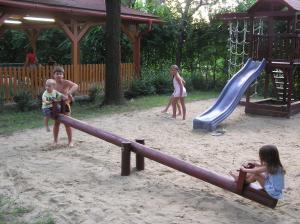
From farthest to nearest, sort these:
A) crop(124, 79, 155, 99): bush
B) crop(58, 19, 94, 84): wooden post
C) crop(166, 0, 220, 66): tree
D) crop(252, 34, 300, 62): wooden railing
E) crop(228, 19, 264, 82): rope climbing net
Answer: crop(166, 0, 220, 66): tree < crop(124, 79, 155, 99): bush < crop(228, 19, 264, 82): rope climbing net < crop(58, 19, 94, 84): wooden post < crop(252, 34, 300, 62): wooden railing

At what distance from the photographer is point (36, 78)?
12445 mm

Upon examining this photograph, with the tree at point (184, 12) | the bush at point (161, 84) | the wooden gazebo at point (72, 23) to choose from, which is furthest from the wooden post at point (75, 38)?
the tree at point (184, 12)

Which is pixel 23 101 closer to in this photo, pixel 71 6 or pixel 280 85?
pixel 71 6

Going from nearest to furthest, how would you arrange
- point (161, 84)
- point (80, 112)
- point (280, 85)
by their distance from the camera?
point (80, 112), point (280, 85), point (161, 84)

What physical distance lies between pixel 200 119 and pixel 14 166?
14.0ft

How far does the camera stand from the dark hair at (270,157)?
4.12 metres

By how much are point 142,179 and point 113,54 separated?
297 inches

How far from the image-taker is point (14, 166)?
612 centimetres

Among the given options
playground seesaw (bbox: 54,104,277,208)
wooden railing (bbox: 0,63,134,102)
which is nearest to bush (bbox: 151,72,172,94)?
wooden railing (bbox: 0,63,134,102)

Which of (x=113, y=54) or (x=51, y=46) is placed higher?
(x=51, y=46)

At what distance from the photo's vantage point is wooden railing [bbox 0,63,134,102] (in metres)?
11.6

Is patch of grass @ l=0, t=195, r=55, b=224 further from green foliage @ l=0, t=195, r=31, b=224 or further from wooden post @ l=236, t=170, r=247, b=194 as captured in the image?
wooden post @ l=236, t=170, r=247, b=194

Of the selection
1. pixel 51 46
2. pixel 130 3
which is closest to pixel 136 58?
pixel 51 46

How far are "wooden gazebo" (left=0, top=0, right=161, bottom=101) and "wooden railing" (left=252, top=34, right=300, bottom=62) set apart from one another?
510cm
